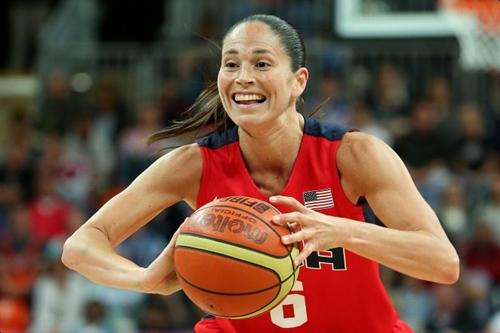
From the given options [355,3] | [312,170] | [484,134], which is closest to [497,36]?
[484,134]

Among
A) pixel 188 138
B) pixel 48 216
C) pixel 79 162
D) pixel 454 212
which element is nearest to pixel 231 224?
pixel 188 138

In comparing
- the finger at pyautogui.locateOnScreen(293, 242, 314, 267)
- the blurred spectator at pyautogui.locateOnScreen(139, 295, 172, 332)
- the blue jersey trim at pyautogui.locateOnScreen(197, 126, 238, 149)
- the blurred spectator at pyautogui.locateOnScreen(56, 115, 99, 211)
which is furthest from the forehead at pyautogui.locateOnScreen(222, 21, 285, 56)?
the blurred spectator at pyautogui.locateOnScreen(56, 115, 99, 211)

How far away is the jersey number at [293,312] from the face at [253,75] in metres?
0.72

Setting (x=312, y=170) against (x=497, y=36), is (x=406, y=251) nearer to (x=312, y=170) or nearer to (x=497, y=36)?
(x=312, y=170)

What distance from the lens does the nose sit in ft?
12.9

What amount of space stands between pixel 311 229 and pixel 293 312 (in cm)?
75

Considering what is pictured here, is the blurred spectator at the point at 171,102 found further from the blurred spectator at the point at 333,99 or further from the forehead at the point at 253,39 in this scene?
the forehead at the point at 253,39

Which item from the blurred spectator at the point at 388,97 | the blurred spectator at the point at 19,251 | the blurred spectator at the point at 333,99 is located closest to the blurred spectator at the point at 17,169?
the blurred spectator at the point at 19,251

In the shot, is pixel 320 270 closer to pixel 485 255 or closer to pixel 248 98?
pixel 248 98

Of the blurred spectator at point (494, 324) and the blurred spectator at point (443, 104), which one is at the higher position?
the blurred spectator at point (443, 104)

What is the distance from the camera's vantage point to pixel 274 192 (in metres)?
4.21

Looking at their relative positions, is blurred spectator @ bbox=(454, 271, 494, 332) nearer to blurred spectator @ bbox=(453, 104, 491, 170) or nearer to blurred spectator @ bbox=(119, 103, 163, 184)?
blurred spectator @ bbox=(453, 104, 491, 170)

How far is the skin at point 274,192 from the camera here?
3.65 meters

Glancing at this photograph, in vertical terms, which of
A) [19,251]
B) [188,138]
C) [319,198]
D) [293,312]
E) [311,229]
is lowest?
[19,251]
